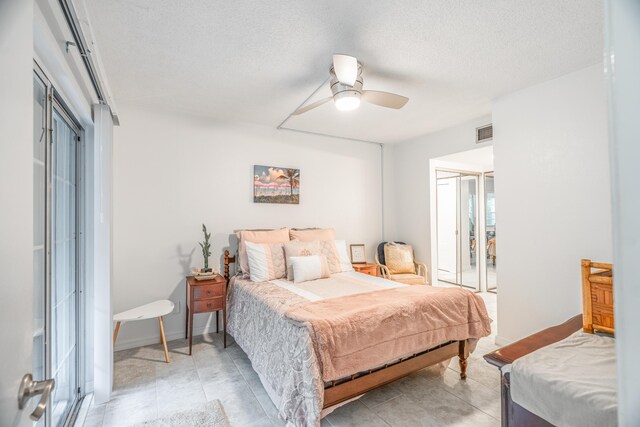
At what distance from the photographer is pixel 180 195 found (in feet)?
11.3

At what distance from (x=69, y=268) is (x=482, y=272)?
544cm

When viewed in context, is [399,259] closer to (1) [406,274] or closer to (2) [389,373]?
(1) [406,274]

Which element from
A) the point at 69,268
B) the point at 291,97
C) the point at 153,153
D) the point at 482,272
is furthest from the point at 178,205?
the point at 482,272

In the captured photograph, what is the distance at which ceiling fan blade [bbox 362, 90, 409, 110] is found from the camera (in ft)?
7.57

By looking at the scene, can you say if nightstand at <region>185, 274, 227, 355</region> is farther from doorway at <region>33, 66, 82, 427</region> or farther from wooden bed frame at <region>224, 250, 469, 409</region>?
wooden bed frame at <region>224, 250, 469, 409</region>

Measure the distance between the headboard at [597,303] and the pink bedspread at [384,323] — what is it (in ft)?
2.56

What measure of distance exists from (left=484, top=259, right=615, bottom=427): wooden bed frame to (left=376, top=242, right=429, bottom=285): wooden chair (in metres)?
2.03

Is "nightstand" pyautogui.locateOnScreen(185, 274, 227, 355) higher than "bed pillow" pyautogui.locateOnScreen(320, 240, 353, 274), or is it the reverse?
"bed pillow" pyautogui.locateOnScreen(320, 240, 353, 274)

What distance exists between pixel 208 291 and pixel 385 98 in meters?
2.46

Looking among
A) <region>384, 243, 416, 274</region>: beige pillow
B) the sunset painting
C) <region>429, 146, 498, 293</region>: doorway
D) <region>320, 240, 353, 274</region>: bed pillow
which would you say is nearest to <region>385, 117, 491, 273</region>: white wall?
<region>384, 243, 416, 274</region>: beige pillow

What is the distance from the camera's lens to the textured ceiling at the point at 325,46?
176 centimetres

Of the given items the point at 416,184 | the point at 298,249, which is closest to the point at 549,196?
the point at 416,184

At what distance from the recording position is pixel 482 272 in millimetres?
5102

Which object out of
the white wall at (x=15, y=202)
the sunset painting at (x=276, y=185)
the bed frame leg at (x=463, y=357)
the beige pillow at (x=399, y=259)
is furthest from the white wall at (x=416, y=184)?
the white wall at (x=15, y=202)
